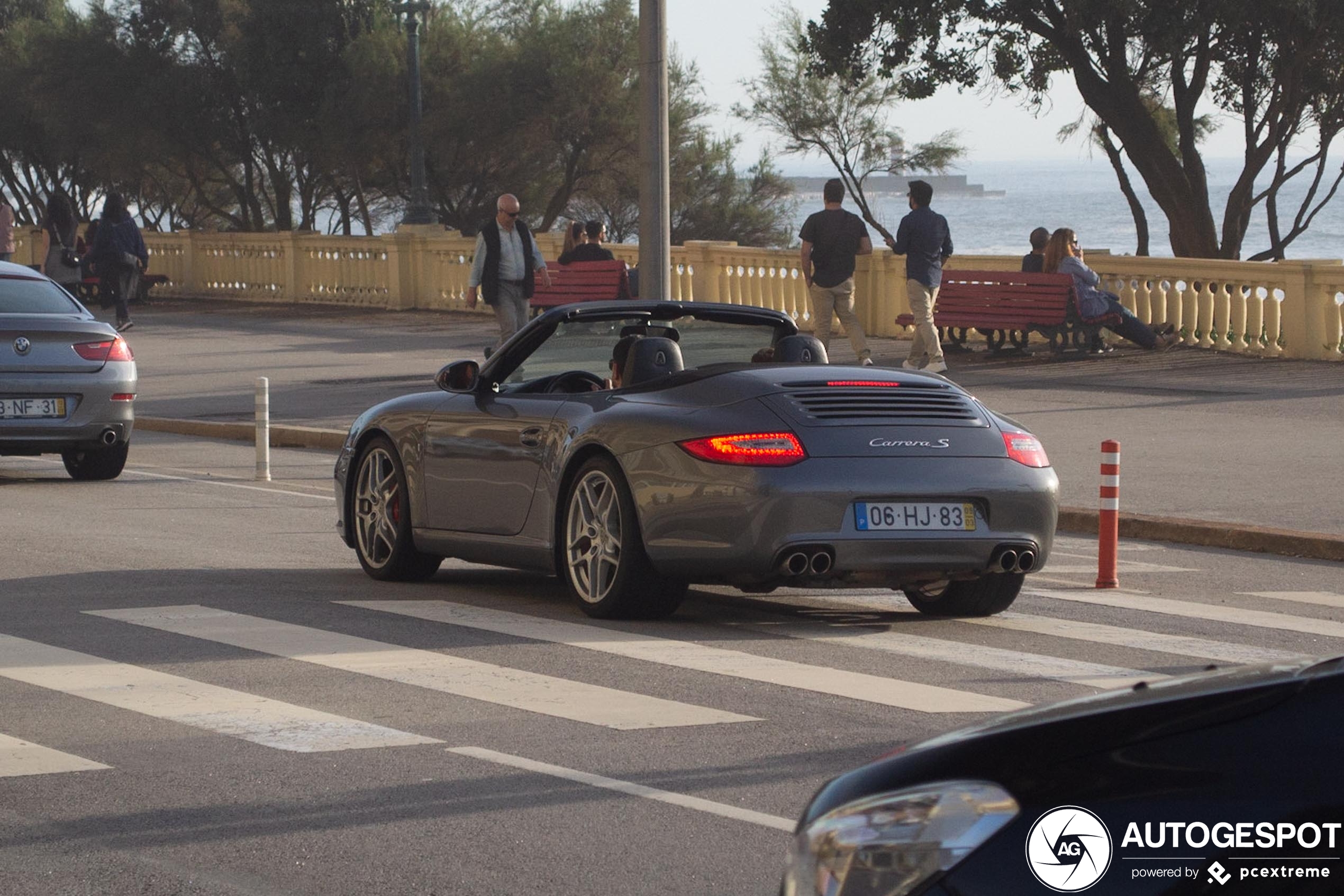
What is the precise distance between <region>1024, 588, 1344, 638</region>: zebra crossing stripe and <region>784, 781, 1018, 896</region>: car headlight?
644 centimetres

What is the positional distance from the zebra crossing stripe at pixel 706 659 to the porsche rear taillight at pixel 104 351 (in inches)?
246

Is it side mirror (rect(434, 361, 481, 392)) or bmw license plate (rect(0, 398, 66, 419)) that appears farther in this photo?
bmw license plate (rect(0, 398, 66, 419))

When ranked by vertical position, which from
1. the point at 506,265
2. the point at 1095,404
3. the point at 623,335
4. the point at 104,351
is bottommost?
the point at 1095,404

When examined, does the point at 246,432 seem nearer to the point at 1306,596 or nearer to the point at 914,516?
the point at 1306,596

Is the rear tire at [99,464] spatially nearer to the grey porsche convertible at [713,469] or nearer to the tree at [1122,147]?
the grey porsche convertible at [713,469]

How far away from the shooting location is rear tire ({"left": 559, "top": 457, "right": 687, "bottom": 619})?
9.00m

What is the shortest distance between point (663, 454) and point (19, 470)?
9.40 meters

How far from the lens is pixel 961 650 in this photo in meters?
8.65

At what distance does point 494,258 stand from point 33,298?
227 inches

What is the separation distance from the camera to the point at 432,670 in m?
8.11

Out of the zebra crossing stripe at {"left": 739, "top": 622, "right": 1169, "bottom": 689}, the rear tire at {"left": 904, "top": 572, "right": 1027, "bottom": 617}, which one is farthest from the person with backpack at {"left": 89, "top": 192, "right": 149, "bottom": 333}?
the zebra crossing stripe at {"left": 739, "top": 622, "right": 1169, "bottom": 689}

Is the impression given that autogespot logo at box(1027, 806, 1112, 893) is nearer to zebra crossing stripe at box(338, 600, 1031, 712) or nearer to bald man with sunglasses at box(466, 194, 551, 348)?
Result: zebra crossing stripe at box(338, 600, 1031, 712)

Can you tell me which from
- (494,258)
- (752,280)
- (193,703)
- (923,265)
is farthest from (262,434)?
(752,280)

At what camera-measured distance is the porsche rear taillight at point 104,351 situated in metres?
15.5
